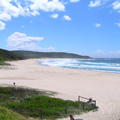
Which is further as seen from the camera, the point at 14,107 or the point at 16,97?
the point at 16,97

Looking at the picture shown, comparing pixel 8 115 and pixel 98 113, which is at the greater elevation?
pixel 8 115

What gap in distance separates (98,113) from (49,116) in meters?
3.66

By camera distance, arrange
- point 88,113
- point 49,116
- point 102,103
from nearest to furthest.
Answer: point 49,116 → point 88,113 → point 102,103

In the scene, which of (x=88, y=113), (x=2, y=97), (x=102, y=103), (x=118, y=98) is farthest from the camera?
(x=118, y=98)

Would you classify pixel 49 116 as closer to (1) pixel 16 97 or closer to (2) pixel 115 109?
(1) pixel 16 97

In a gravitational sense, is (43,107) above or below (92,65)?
below

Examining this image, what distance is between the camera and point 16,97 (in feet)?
42.5

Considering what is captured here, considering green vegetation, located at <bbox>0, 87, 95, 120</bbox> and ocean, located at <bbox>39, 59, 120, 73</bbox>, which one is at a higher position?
ocean, located at <bbox>39, 59, 120, 73</bbox>

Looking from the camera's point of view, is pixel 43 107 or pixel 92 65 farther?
pixel 92 65

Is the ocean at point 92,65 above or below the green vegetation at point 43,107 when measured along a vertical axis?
above

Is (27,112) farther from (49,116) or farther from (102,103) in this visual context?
(102,103)

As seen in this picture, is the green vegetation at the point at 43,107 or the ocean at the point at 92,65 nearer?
the green vegetation at the point at 43,107

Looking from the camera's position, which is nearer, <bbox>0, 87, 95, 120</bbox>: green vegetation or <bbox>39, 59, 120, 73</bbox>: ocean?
<bbox>0, 87, 95, 120</bbox>: green vegetation

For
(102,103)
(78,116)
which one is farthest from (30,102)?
(102,103)
